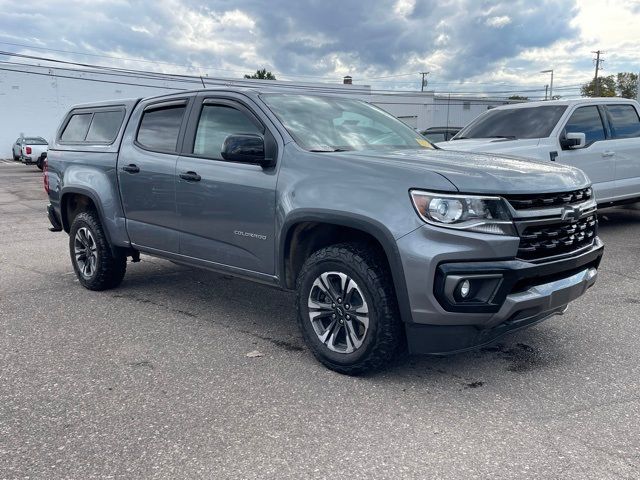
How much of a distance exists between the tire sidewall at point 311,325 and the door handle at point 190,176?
134cm

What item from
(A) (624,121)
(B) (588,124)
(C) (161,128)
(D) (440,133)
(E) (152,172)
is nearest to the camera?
(E) (152,172)

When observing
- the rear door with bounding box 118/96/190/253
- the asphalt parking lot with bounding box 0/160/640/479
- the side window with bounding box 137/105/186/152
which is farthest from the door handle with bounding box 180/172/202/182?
the asphalt parking lot with bounding box 0/160/640/479

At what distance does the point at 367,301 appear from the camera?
368 centimetres

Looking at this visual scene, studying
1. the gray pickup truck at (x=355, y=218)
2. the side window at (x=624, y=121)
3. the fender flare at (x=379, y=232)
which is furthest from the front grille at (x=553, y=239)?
the side window at (x=624, y=121)

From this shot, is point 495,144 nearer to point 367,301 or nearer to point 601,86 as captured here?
point 367,301

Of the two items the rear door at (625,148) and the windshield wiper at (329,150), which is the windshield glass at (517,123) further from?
the windshield wiper at (329,150)

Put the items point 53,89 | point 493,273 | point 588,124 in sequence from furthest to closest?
point 53,89
point 588,124
point 493,273

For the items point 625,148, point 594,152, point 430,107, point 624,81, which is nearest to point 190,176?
point 594,152

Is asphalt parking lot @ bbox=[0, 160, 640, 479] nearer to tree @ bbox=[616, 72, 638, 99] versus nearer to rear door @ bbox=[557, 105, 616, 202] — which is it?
rear door @ bbox=[557, 105, 616, 202]

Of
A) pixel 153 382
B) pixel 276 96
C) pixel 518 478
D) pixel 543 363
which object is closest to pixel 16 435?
pixel 153 382

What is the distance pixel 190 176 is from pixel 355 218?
1.74 metres

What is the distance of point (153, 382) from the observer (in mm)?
3850

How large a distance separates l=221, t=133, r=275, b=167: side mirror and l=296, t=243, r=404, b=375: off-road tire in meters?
0.82

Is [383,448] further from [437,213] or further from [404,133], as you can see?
[404,133]
